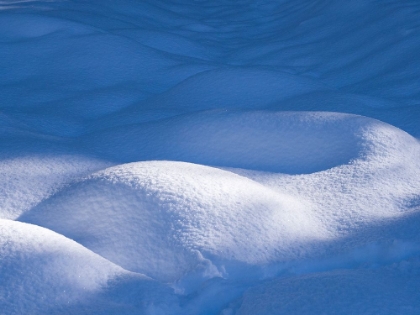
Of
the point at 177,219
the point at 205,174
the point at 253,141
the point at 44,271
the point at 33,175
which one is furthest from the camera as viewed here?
the point at 253,141

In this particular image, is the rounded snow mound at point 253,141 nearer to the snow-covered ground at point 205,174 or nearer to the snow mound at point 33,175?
the snow-covered ground at point 205,174

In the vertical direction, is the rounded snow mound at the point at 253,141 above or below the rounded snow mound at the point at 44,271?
above

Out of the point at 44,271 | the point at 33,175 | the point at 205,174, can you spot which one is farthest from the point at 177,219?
the point at 33,175

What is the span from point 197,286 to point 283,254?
191 mm

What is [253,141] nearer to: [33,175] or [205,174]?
[205,174]

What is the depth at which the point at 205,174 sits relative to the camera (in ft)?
3.91

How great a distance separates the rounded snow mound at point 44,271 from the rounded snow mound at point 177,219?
6 cm

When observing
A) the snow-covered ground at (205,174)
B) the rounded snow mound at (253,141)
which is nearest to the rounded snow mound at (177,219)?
the snow-covered ground at (205,174)

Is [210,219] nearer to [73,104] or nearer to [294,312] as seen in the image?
[294,312]

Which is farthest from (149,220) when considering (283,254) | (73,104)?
(73,104)

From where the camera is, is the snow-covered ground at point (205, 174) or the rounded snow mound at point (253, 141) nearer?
the snow-covered ground at point (205, 174)

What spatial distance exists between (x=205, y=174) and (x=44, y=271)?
0.43m

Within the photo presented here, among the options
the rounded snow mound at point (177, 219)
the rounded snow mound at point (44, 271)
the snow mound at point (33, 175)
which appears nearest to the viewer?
the rounded snow mound at point (44, 271)

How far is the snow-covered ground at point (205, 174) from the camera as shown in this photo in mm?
926
